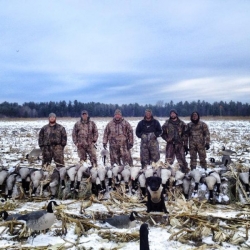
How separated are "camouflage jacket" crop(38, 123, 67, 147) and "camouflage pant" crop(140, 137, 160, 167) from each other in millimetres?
2390

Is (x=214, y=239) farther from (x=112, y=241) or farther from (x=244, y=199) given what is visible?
(x=244, y=199)

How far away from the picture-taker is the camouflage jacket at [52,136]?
8.93 m

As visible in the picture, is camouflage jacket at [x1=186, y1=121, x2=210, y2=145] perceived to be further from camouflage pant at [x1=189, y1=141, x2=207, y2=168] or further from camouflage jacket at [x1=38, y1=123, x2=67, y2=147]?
camouflage jacket at [x1=38, y1=123, x2=67, y2=147]

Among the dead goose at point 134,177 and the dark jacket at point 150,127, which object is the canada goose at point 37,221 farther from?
the dark jacket at point 150,127

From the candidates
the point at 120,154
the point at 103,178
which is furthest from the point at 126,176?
the point at 120,154

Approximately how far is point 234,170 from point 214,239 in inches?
121

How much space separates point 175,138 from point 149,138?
0.84 m

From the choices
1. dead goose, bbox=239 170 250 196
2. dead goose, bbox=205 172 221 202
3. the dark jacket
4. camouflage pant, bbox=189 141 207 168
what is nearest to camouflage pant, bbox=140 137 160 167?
the dark jacket

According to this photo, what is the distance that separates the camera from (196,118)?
9.22 metres

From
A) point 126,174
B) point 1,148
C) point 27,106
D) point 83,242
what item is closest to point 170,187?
point 126,174

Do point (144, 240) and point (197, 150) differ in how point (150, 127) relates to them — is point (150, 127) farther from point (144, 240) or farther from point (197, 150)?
point (144, 240)

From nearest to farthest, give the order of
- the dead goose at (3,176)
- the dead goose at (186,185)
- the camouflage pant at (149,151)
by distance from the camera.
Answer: the dead goose at (186,185) → the dead goose at (3,176) → the camouflage pant at (149,151)

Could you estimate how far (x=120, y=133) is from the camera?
30.8 ft

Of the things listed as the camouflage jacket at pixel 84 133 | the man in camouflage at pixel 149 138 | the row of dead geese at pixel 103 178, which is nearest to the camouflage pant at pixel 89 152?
the camouflage jacket at pixel 84 133
